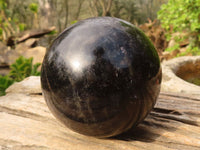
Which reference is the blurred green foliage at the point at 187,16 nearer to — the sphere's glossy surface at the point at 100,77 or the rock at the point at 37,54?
the sphere's glossy surface at the point at 100,77

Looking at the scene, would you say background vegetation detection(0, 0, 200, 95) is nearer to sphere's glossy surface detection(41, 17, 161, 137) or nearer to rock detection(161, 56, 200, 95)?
rock detection(161, 56, 200, 95)

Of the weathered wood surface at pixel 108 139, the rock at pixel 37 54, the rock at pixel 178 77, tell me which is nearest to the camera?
the weathered wood surface at pixel 108 139

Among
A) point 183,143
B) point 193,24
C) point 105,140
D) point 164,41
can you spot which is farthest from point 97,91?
point 164,41

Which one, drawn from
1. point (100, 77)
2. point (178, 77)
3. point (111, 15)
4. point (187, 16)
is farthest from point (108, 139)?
point (111, 15)

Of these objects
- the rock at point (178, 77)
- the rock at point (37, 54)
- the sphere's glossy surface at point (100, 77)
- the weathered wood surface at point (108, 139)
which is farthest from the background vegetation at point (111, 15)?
the sphere's glossy surface at point (100, 77)

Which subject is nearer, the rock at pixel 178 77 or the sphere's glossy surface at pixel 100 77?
the sphere's glossy surface at pixel 100 77

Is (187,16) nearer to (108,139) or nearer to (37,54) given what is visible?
(108,139)

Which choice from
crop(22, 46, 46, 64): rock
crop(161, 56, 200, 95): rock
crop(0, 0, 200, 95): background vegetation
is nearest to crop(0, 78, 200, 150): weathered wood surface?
crop(161, 56, 200, 95): rock
